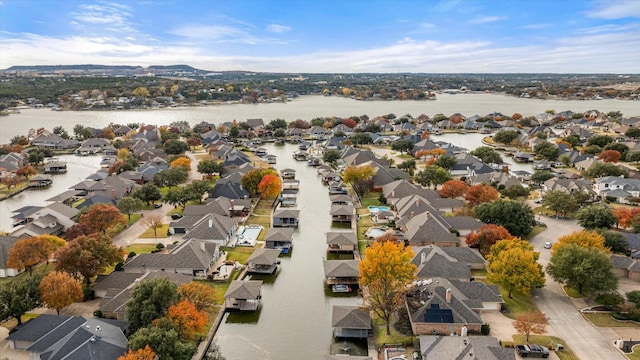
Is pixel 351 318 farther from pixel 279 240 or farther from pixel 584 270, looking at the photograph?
pixel 584 270

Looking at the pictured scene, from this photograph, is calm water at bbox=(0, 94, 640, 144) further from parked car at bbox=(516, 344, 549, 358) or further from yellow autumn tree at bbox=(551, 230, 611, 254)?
parked car at bbox=(516, 344, 549, 358)

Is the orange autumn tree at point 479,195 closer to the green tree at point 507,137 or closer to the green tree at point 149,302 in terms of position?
the green tree at point 149,302

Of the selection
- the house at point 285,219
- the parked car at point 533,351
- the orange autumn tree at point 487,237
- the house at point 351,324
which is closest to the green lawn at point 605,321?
the parked car at point 533,351

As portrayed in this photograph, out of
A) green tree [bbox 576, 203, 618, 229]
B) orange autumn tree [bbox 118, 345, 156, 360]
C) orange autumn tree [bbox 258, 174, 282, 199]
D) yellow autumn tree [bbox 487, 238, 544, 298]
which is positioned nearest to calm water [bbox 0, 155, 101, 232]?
orange autumn tree [bbox 258, 174, 282, 199]

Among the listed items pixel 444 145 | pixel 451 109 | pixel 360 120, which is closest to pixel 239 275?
pixel 444 145

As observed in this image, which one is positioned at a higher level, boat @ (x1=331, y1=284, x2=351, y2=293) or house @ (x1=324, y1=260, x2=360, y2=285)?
house @ (x1=324, y1=260, x2=360, y2=285)

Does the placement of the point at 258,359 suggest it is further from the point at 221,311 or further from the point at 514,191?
the point at 514,191
